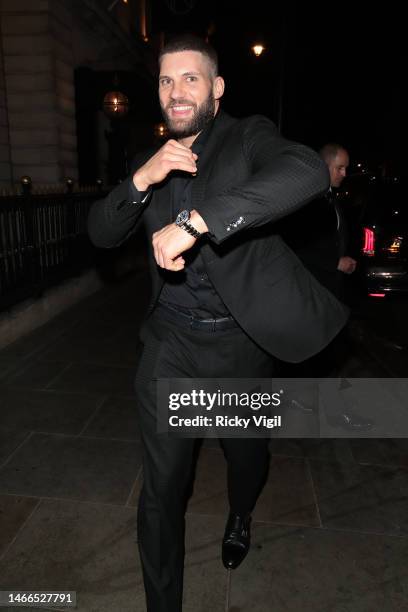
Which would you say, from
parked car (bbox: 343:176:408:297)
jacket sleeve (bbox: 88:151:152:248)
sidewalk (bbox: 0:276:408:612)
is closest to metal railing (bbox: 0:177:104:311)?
sidewalk (bbox: 0:276:408:612)

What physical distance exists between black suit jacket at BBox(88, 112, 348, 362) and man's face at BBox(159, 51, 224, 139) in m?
0.10

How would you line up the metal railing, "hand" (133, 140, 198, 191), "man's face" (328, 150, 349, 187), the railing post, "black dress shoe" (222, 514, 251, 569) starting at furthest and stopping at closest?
1. the railing post
2. the metal railing
3. "man's face" (328, 150, 349, 187)
4. "black dress shoe" (222, 514, 251, 569)
5. "hand" (133, 140, 198, 191)

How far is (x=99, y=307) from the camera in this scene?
24.3 feet

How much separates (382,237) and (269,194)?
229 inches

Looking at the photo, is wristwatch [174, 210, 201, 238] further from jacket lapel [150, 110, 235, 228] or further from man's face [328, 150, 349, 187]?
man's face [328, 150, 349, 187]

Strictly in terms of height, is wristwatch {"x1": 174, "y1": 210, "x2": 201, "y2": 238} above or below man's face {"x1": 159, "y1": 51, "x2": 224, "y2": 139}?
below

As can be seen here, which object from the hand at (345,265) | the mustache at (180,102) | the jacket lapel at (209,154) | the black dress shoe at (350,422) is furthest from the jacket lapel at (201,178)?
the black dress shoe at (350,422)

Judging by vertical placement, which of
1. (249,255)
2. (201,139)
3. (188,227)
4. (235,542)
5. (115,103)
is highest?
(115,103)

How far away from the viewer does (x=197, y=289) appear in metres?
2.02

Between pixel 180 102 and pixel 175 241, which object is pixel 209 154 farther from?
pixel 175 241

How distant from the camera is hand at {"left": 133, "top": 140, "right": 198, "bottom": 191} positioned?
5.22 ft

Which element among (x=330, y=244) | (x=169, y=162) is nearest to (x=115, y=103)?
(x=330, y=244)

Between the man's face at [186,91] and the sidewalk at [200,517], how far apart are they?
6.86 feet

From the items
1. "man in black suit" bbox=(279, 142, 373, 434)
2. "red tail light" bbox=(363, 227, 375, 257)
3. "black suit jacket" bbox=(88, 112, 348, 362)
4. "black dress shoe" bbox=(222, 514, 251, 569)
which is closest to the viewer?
"black suit jacket" bbox=(88, 112, 348, 362)
